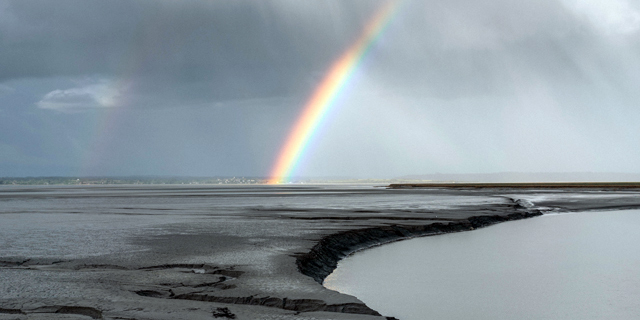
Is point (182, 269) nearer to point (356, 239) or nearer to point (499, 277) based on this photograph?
point (499, 277)

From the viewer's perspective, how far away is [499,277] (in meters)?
12.1

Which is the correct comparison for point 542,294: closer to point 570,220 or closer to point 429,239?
point 429,239

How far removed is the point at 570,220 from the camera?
27969 mm

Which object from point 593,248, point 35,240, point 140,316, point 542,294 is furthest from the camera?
point 593,248

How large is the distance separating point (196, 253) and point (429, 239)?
9120 mm

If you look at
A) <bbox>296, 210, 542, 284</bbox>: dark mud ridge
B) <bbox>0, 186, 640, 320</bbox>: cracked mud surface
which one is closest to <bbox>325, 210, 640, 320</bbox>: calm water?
<bbox>296, 210, 542, 284</bbox>: dark mud ridge

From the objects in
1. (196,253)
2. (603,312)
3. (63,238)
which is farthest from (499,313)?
(63,238)

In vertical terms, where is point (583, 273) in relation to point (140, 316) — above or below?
above

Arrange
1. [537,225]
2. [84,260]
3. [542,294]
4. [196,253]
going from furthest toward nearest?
[537,225]
[196,253]
[84,260]
[542,294]

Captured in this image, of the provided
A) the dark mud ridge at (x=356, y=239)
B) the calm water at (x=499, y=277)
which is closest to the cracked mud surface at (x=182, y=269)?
the dark mud ridge at (x=356, y=239)

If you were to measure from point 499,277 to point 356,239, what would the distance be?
5.72 m

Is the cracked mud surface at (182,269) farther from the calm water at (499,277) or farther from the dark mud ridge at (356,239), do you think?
the calm water at (499,277)

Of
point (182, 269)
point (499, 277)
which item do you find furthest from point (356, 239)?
point (182, 269)

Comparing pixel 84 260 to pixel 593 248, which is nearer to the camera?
pixel 84 260
